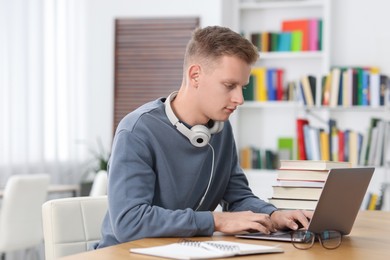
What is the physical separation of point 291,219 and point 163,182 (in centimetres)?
37

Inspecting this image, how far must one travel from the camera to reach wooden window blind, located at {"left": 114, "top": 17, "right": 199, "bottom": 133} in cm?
655

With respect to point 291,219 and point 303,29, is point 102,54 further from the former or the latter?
point 291,219

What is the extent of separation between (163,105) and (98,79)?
4.50m

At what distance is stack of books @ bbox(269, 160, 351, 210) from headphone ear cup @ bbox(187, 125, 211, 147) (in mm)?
230

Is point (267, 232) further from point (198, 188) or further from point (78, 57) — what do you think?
point (78, 57)

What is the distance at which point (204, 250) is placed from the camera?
5.67 feet

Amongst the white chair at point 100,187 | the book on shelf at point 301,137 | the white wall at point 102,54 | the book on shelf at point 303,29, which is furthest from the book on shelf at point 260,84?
the white chair at point 100,187

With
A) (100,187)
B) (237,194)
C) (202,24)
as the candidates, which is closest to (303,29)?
(202,24)

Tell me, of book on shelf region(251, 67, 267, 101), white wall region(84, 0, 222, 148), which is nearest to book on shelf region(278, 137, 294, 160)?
book on shelf region(251, 67, 267, 101)

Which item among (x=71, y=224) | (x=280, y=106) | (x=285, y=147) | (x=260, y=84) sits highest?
(x=260, y=84)

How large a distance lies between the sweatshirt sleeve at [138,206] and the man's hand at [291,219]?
234 mm

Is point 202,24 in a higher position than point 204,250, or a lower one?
higher

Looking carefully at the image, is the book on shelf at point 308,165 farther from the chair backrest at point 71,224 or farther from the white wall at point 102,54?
the white wall at point 102,54

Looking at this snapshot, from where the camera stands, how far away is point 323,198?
75.9 inches
